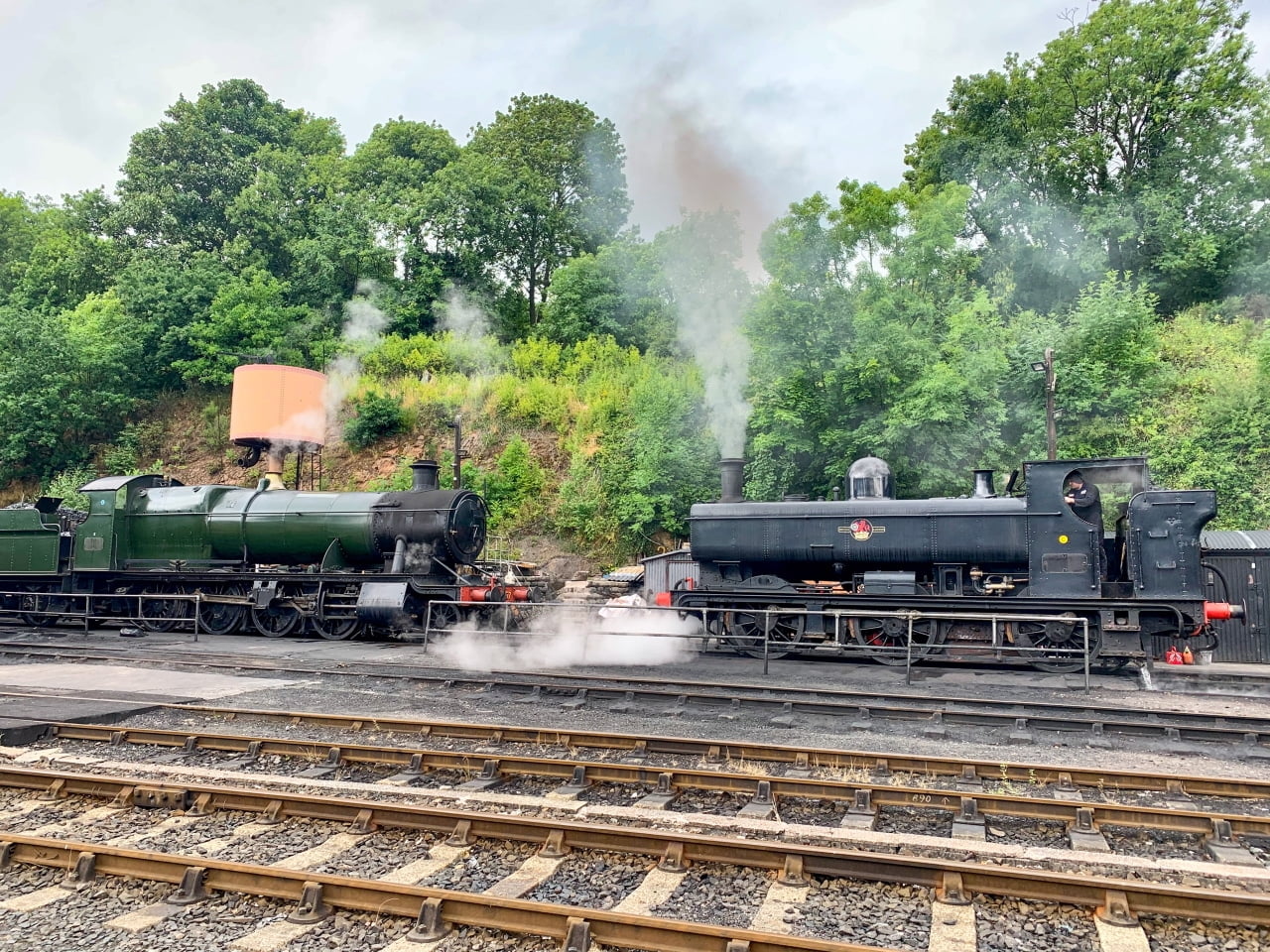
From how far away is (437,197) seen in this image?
1276 inches

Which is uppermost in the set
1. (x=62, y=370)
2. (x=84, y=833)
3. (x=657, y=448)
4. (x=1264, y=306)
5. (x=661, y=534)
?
(x=1264, y=306)

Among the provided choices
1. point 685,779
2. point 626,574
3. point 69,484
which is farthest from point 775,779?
point 69,484

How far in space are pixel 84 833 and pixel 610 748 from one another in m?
3.85

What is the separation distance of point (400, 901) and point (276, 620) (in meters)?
13.8

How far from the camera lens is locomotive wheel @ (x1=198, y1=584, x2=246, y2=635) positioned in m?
16.7

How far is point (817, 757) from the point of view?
664 cm

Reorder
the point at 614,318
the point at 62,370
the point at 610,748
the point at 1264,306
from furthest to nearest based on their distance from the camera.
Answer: the point at 614,318 → the point at 62,370 → the point at 1264,306 → the point at 610,748

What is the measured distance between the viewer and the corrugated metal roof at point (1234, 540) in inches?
559

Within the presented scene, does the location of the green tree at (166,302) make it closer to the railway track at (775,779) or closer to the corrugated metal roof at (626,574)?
the corrugated metal roof at (626,574)

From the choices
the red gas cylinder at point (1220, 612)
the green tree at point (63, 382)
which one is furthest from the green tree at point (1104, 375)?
the green tree at point (63, 382)

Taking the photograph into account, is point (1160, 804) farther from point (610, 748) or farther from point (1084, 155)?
point (1084, 155)

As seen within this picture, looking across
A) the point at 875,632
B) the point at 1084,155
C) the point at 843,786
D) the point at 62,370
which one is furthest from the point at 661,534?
the point at 62,370

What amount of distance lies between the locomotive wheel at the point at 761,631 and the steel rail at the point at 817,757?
5.85 m

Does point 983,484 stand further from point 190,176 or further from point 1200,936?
point 190,176
